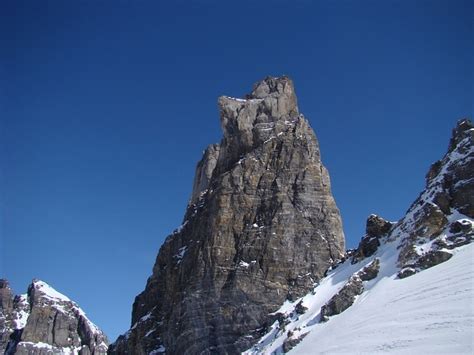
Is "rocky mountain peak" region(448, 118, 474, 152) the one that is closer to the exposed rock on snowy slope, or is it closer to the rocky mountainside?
the exposed rock on snowy slope

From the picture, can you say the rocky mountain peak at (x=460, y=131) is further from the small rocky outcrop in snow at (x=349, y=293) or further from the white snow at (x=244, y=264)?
the white snow at (x=244, y=264)

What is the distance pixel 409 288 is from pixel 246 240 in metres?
41.6

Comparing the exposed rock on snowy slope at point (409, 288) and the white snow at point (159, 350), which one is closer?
the exposed rock on snowy slope at point (409, 288)

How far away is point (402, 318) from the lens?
41.5 meters

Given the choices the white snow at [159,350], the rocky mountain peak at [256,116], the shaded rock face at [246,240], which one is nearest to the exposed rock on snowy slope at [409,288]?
the shaded rock face at [246,240]

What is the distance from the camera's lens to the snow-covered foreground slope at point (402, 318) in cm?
3484

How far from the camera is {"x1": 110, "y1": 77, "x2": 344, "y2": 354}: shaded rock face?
268ft

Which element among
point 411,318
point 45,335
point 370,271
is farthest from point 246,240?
point 45,335

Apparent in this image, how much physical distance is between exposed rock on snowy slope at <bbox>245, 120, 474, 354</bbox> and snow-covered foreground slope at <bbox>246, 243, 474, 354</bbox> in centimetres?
7

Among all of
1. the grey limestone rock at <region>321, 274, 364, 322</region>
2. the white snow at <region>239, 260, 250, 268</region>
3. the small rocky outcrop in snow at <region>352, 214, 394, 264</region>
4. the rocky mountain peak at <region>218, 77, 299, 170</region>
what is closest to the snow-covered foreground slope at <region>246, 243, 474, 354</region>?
the grey limestone rock at <region>321, 274, 364, 322</region>

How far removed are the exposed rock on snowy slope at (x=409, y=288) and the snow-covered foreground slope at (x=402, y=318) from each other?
0.25ft

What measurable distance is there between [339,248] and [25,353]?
12759cm

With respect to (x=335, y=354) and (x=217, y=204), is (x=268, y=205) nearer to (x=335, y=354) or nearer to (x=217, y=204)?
(x=217, y=204)

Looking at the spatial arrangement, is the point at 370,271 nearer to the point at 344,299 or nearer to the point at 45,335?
the point at 344,299
